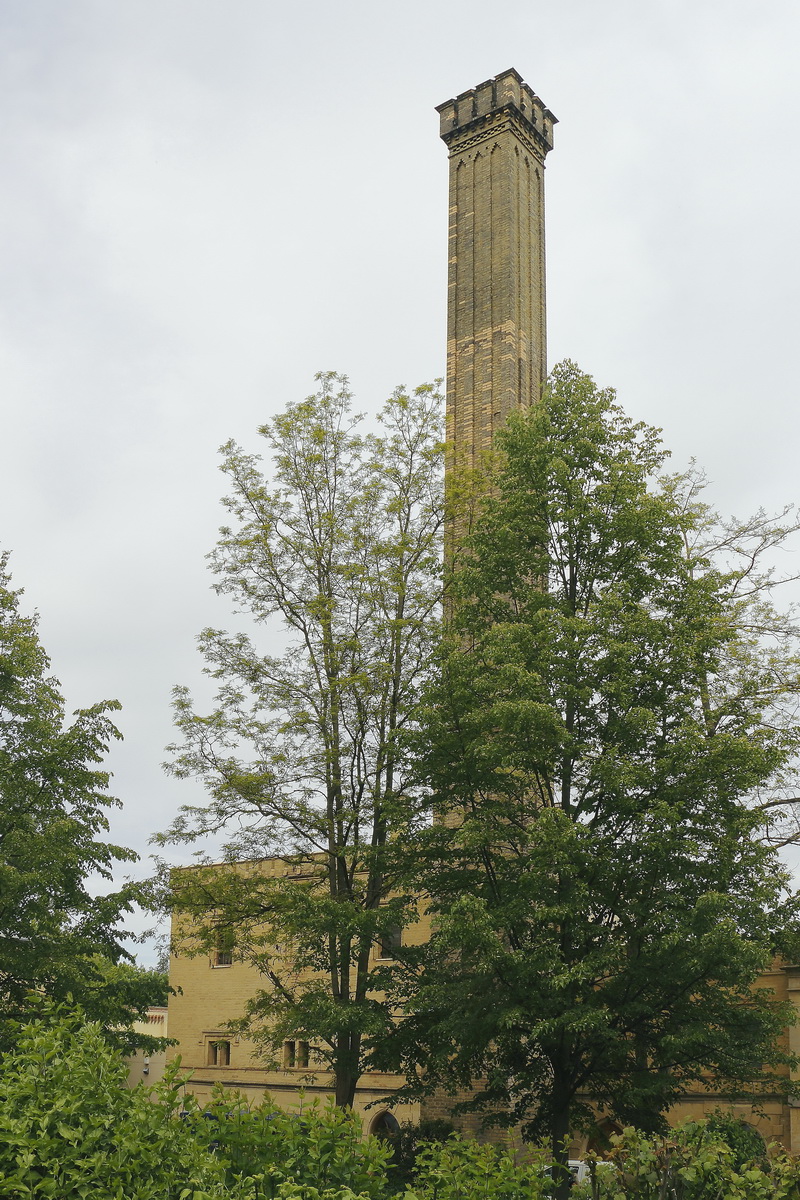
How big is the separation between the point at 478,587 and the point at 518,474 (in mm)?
2294

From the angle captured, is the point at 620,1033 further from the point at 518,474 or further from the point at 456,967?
the point at 518,474

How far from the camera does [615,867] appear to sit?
15781 mm

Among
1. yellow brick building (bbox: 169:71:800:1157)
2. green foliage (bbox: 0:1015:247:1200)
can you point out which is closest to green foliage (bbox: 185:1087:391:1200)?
green foliage (bbox: 0:1015:247:1200)

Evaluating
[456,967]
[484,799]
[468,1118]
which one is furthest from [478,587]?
[468,1118]

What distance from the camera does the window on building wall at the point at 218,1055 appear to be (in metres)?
39.5

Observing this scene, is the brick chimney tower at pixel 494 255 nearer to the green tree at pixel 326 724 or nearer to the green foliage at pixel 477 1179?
the green tree at pixel 326 724

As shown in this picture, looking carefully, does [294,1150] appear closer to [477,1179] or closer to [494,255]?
[477,1179]

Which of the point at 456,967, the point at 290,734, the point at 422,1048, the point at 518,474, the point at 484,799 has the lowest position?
the point at 422,1048

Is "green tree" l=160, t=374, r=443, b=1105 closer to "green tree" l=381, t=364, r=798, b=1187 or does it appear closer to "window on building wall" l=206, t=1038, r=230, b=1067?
"green tree" l=381, t=364, r=798, b=1187

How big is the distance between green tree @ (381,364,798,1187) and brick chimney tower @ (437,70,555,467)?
976cm

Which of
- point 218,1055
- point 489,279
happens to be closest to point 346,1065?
point 489,279

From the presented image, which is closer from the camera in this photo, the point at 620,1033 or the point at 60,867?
the point at 620,1033

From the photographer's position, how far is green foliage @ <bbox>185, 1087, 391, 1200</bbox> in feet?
19.9

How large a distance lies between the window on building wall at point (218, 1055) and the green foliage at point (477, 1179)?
35.3 m
